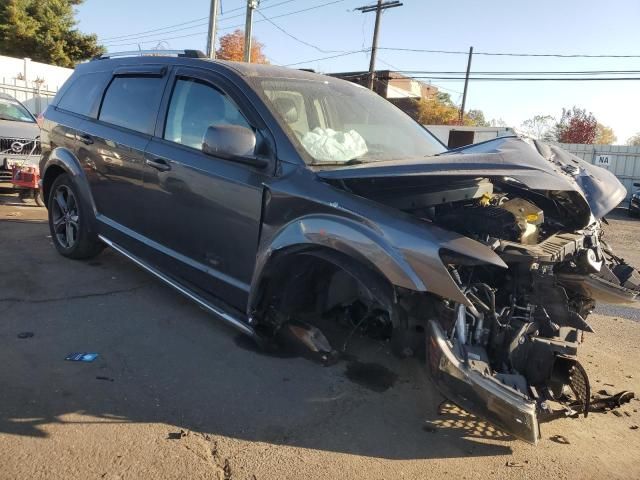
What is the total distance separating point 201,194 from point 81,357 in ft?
4.46

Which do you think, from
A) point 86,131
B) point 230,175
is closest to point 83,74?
point 86,131

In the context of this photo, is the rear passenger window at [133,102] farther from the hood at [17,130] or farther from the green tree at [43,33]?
the green tree at [43,33]

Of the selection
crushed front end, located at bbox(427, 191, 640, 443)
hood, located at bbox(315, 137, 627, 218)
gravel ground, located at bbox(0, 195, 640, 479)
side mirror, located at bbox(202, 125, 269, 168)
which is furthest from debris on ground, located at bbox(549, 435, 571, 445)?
side mirror, located at bbox(202, 125, 269, 168)

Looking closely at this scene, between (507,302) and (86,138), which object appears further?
(86,138)

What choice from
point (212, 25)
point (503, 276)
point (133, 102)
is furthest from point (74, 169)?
point (212, 25)

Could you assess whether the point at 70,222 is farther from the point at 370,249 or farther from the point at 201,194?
the point at 370,249

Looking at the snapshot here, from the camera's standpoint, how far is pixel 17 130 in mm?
9109

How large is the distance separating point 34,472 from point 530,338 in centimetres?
251

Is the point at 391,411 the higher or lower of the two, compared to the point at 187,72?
lower

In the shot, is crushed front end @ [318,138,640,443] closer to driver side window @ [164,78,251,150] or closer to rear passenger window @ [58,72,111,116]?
driver side window @ [164,78,251,150]

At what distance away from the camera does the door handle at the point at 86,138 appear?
496 centimetres

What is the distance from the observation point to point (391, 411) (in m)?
3.22

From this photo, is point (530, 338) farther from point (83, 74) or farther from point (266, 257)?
point (83, 74)

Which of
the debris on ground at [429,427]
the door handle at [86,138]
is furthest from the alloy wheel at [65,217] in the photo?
the debris on ground at [429,427]
